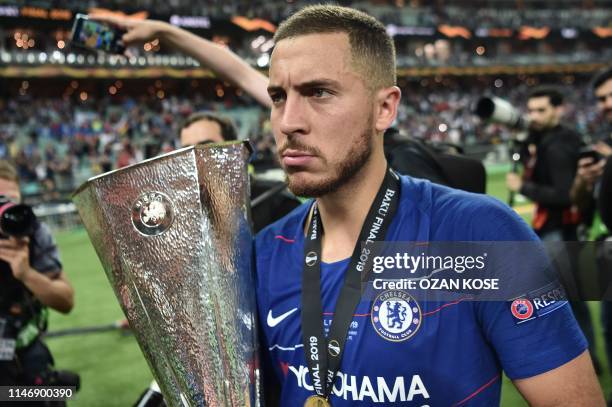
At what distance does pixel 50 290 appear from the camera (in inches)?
87.3

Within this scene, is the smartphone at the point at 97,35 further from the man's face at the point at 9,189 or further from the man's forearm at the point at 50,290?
the man's forearm at the point at 50,290

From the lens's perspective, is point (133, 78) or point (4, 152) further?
point (133, 78)

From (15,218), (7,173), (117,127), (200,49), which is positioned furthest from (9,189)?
(117,127)

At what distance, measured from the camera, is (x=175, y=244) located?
903 millimetres

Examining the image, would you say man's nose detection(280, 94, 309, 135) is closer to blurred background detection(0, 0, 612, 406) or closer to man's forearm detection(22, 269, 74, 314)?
blurred background detection(0, 0, 612, 406)

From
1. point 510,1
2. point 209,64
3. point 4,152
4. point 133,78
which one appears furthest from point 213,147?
point 510,1

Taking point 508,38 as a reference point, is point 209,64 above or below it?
below

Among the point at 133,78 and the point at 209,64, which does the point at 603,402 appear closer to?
the point at 209,64

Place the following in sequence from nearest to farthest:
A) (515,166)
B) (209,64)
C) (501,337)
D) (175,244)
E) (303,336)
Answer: (175,244) < (501,337) < (303,336) < (209,64) < (515,166)

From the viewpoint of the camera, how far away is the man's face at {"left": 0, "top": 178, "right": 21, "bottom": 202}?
228 cm

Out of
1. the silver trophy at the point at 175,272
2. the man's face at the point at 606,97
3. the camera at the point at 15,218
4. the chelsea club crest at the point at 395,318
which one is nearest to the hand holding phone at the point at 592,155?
the man's face at the point at 606,97

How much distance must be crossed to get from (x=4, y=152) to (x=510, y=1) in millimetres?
43585

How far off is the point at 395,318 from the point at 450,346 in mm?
137

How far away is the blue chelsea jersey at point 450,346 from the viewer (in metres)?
1.00
